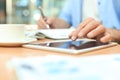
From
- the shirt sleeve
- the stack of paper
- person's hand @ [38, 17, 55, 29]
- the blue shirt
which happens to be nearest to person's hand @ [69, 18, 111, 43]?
person's hand @ [38, 17, 55, 29]

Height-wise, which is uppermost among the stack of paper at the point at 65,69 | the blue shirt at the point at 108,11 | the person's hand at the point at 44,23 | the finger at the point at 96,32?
the blue shirt at the point at 108,11

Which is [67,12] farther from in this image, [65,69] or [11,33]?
[65,69]

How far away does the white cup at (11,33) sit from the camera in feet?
2.08

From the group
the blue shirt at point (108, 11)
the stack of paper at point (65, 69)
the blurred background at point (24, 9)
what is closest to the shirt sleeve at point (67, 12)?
the blue shirt at point (108, 11)

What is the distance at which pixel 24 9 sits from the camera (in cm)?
347

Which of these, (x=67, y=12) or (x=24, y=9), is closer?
(x=67, y=12)

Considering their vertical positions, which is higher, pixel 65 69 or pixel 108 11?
pixel 108 11

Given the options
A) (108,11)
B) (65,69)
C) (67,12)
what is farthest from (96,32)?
(67,12)

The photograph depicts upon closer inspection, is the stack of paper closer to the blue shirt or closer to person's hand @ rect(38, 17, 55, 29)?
person's hand @ rect(38, 17, 55, 29)

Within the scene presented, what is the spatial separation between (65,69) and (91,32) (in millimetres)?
515

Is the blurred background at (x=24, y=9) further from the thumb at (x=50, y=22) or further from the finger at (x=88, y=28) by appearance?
the finger at (x=88, y=28)

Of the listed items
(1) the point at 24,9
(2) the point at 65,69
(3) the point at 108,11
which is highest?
(1) the point at 24,9

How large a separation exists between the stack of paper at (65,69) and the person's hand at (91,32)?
0.44 m

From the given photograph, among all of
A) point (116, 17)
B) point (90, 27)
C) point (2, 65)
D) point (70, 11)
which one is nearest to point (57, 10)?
point (70, 11)
